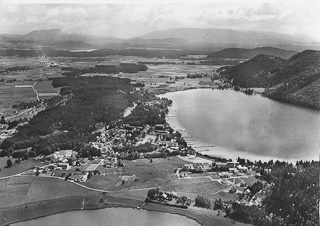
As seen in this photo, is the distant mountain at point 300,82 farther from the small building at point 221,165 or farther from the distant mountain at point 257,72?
the small building at point 221,165

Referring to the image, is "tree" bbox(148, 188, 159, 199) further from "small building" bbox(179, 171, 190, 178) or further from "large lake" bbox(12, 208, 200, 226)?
"small building" bbox(179, 171, 190, 178)

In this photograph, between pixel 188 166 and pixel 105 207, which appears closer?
pixel 105 207

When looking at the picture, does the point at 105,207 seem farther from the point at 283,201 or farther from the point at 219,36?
the point at 219,36

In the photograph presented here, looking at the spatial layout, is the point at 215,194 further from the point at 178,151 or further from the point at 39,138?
the point at 39,138

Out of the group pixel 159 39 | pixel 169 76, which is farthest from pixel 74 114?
pixel 169 76

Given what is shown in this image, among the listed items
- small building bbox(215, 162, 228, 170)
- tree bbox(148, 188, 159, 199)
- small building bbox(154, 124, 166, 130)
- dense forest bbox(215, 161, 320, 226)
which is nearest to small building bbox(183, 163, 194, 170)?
small building bbox(215, 162, 228, 170)
